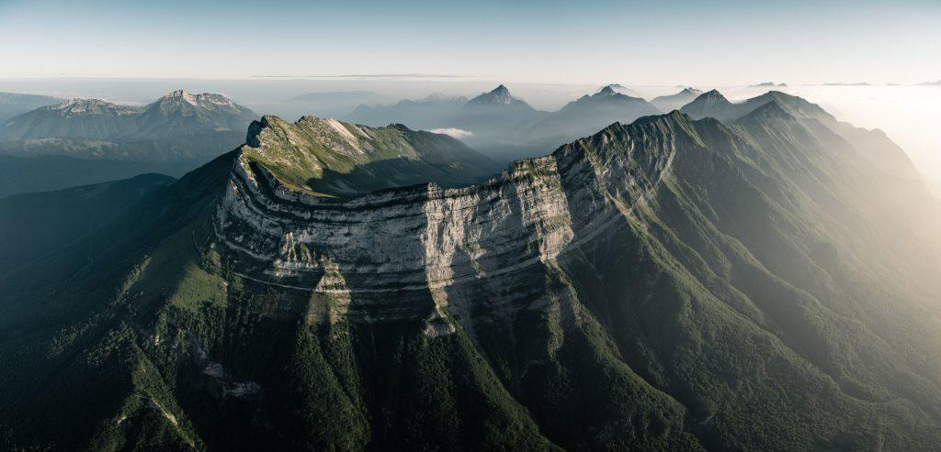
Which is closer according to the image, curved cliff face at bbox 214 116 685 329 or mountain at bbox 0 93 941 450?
mountain at bbox 0 93 941 450

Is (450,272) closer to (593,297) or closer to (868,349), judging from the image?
(593,297)

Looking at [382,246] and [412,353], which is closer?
[412,353]

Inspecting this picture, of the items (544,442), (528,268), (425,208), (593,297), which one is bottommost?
(544,442)

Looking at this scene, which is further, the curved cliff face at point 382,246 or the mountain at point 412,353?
the curved cliff face at point 382,246

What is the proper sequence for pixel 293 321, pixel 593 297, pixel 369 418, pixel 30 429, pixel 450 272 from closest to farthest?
pixel 30 429 < pixel 369 418 < pixel 293 321 < pixel 450 272 < pixel 593 297

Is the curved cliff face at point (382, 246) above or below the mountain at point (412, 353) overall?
above

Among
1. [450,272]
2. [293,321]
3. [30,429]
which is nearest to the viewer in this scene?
[30,429]

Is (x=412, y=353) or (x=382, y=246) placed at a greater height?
(x=382, y=246)

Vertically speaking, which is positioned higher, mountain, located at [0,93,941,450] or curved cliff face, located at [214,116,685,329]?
curved cliff face, located at [214,116,685,329]

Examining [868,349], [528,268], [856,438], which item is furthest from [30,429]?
[868,349]

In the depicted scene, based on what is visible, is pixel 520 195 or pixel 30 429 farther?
pixel 520 195

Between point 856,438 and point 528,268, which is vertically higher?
point 528,268
